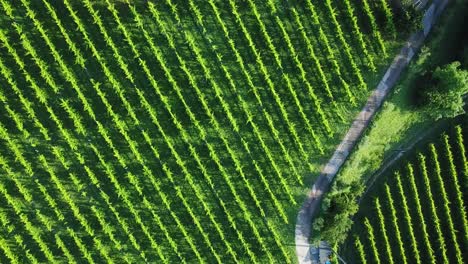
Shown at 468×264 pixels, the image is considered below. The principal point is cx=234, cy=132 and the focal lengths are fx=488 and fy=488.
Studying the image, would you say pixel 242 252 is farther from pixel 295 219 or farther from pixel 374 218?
pixel 374 218

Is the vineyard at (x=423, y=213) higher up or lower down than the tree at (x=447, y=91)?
lower down

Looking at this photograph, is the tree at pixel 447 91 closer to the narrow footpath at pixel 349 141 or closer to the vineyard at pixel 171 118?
the narrow footpath at pixel 349 141

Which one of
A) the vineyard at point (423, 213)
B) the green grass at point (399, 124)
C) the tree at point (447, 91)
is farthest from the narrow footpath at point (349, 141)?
the vineyard at point (423, 213)

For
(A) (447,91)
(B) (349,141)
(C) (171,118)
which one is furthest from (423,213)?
(C) (171,118)

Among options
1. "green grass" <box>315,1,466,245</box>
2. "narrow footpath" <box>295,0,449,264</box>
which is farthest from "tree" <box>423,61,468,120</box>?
"narrow footpath" <box>295,0,449,264</box>

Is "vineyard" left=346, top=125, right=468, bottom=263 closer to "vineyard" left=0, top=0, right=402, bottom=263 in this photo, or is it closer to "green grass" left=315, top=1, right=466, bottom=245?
"green grass" left=315, top=1, right=466, bottom=245

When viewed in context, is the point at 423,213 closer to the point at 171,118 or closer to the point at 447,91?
the point at 447,91
